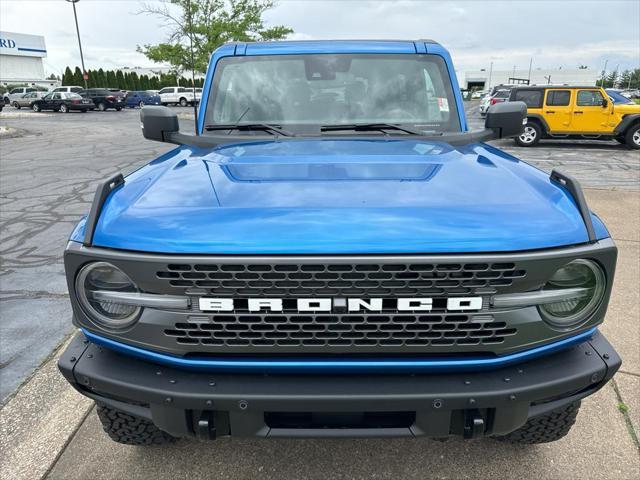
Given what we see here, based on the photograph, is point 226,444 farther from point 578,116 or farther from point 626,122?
point 626,122

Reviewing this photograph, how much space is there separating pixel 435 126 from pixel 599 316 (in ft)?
5.30

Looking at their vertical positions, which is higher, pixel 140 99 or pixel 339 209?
pixel 339 209

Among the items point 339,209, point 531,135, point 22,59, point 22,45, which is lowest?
point 531,135

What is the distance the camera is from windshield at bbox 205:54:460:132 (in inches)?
124

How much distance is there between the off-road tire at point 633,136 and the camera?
50.8 feet

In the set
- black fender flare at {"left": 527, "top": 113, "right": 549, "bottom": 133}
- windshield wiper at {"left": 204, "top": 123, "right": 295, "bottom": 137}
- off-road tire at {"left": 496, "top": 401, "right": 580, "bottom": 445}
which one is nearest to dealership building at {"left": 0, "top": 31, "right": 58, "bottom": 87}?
black fender flare at {"left": 527, "top": 113, "right": 549, "bottom": 133}

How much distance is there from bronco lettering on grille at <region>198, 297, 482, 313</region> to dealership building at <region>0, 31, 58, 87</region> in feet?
252

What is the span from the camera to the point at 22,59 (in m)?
72.4

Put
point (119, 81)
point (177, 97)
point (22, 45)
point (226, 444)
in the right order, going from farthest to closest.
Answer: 1. point (22, 45)
2. point (119, 81)
3. point (177, 97)
4. point (226, 444)

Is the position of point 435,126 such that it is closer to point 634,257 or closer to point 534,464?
point 534,464

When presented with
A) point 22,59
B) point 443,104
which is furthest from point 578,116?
point 22,59

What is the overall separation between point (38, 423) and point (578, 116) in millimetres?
16595

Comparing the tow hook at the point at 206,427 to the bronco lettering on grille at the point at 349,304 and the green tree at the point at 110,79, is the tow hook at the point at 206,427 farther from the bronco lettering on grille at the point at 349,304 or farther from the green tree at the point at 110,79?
the green tree at the point at 110,79

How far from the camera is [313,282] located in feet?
5.65
